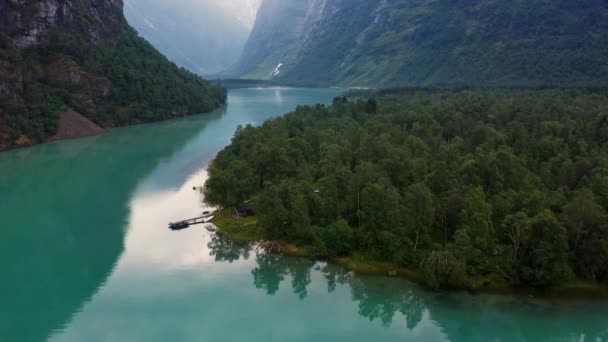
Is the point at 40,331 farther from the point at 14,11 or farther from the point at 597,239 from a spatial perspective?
the point at 14,11

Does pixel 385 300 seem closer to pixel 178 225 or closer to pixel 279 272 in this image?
pixel 279 272

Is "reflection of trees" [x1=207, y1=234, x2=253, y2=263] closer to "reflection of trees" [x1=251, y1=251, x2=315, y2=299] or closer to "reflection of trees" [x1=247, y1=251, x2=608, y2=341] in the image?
"reflection of trees" [x1=251, y1=251, x2=315, y2=299]

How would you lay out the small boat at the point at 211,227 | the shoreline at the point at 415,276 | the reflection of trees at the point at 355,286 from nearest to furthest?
1. the shoreline at the point at 415,276
2. the reflection of trees at the point at 355,286
3. the small boat at the point at 211,227

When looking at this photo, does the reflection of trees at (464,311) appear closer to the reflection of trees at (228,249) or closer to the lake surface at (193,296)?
the lake surface at (193,296)

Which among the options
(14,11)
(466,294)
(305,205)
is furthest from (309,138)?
(14,11)

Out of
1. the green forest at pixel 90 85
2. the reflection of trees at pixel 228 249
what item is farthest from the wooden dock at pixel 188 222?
the green forest at pixel 90 85

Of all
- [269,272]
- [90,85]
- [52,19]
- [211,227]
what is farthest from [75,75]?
[269,272]

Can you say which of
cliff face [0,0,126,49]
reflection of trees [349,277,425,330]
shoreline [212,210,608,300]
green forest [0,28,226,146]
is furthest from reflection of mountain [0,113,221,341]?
cliff face [0,0,126,49]
